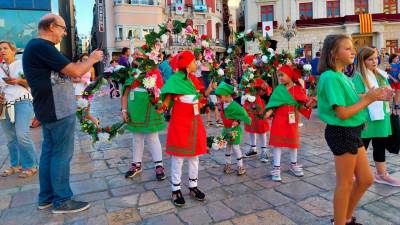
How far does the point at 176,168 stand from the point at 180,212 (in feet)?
1.64

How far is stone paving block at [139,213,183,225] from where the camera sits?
3.30 metres

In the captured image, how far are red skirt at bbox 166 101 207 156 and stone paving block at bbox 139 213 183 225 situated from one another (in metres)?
0.68

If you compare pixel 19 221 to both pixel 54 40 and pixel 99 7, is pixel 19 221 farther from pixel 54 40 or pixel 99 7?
pixel 99 7

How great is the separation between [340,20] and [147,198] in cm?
3471

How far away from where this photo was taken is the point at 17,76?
478 cm

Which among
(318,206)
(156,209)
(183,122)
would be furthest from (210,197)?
(318,206)

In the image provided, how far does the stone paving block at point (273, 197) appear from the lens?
375 cm

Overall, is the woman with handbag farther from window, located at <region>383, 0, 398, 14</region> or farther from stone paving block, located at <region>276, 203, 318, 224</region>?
window, located at <region>383, 0, 398, 14</region>

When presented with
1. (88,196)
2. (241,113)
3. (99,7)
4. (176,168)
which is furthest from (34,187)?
(99,7)

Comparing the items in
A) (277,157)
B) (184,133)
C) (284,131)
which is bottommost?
(277,157)

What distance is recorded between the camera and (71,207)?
364cm

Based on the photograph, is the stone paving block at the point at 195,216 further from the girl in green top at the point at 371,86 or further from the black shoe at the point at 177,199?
the girl in green top at the point at 371,86

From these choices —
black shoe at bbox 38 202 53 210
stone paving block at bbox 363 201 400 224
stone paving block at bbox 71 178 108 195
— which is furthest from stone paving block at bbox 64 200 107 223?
stone paving block at bbox 363 201 400 224

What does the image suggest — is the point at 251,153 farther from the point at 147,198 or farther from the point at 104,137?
the point at 104,137
